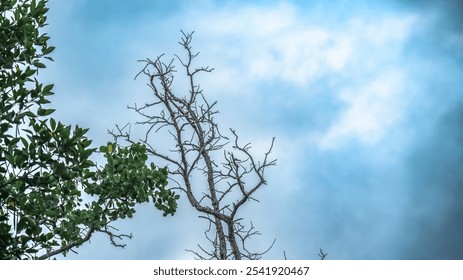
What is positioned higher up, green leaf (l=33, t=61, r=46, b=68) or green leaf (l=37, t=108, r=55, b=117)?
green leaf (l=33, t=61, r=46, b=68)

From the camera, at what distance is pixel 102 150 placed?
16.2 feet

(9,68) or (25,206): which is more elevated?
(9,68)

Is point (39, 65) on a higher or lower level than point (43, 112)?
higher

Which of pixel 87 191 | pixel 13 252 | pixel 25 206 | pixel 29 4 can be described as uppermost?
pixel 29 4

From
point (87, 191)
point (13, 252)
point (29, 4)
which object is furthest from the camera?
point (87, 191)

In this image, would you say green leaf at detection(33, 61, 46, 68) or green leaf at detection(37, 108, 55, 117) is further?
green leaf at detection(33, 61, 46, 68)

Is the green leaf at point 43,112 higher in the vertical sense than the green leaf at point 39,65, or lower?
lower

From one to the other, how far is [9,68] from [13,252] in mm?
1064

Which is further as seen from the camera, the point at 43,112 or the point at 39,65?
the point at 39,65

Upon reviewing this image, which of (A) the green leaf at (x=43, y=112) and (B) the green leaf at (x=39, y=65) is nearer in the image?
(A) the green leaf at (x=43, y=112)
